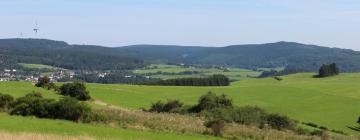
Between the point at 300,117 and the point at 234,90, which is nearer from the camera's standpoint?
the point at 300,117

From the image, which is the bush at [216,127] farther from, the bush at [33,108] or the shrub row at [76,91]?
the shrub row at [76,91]

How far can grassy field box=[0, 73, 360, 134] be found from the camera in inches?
2778

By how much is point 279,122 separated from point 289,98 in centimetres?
3937

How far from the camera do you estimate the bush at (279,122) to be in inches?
2067

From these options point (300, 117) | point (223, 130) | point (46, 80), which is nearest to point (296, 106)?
point (300, 117)

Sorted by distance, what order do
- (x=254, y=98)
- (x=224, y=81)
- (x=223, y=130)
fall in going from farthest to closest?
(x=224, y=81), (x=254, y=98), (x=223, y=130)

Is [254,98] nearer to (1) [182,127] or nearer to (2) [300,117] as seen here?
(2) [300,117]

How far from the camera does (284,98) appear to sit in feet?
301

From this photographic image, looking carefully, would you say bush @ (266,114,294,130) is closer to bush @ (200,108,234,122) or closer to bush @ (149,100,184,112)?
bush @ (200,108,234,122)

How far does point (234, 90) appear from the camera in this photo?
10112 cm

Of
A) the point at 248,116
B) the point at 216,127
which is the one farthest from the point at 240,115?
the point at 216,127

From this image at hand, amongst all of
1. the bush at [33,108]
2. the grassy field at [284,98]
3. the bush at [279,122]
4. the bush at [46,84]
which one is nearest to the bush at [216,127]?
the bush at [33,108]

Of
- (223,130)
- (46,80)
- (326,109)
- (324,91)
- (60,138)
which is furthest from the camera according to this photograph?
(324,91)

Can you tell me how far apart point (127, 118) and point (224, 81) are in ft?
366
